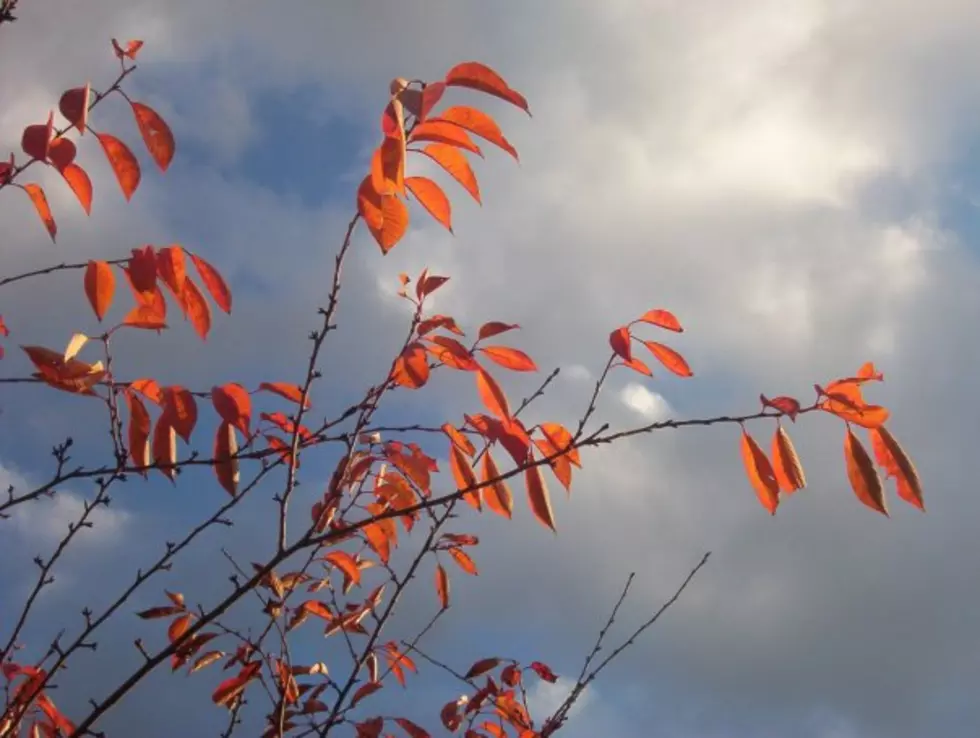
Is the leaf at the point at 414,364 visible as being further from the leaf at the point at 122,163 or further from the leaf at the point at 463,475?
the leaf at the point at 122,163

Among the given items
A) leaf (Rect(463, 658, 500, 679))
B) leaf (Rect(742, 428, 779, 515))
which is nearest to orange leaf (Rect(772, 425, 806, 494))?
leaf (Rect(742, 428, 779, 515))

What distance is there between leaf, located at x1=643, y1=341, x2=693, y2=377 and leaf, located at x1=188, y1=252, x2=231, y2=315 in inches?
46.7

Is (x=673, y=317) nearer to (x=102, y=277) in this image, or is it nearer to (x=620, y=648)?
(x=102, y=277)

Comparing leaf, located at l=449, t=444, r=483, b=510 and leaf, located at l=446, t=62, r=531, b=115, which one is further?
leaf, located at l=449, t=444, r=483, b=510

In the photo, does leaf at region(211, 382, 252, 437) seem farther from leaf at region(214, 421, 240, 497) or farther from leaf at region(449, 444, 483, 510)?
leaf at region(449, 444, 483, 510)

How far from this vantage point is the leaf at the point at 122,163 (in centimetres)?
226

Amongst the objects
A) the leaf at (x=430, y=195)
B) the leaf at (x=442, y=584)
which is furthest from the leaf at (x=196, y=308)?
the leaf at (x=442, y=584)

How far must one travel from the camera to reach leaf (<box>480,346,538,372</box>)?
2.56 metres

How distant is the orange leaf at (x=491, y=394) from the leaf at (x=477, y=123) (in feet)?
1.94

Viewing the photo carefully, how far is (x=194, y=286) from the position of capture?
234 cm

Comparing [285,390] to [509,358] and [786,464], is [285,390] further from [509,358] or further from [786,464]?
[786,464]

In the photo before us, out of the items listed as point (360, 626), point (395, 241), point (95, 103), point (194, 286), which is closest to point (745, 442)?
point (395, 241)

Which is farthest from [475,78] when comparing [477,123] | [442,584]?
[442,584]

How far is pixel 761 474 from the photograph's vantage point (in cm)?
233
